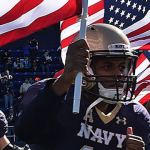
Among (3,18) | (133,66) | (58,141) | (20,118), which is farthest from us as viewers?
(3,18)

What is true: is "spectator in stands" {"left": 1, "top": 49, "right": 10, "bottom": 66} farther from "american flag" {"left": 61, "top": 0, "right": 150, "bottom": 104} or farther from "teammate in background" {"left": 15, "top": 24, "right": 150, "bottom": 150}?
"teammate in background" {"left": 15, "top": 24, "right": 150, "bottom": 150}

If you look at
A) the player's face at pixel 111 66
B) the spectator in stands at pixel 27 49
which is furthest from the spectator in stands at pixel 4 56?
the player's face at pixel 111 66

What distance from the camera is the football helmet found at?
7.72ft

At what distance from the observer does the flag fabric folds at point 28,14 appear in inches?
127

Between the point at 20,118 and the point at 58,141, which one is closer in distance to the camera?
the point at 20,118

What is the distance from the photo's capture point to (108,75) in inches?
93.1

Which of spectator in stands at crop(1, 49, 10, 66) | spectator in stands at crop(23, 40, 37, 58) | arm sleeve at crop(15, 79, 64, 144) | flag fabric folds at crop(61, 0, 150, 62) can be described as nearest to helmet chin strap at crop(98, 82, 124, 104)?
arm sleeve at crop(15, 79, 64, 144)

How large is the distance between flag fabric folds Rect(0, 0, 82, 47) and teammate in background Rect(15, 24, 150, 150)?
2.68 feet

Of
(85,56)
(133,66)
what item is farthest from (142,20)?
(85,56)

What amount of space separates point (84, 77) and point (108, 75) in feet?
0.38

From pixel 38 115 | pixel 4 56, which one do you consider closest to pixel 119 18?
pixel 38 115

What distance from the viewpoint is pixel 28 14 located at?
338 cm

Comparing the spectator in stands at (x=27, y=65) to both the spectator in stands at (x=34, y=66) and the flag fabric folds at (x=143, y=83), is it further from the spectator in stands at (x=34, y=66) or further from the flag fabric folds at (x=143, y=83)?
the flag fabric folds at (x=143, y=83)

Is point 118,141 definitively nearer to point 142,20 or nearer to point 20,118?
point 20,118
